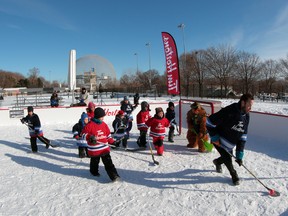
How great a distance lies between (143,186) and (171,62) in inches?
219

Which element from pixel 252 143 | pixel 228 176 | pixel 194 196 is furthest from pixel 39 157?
pixel 252 143

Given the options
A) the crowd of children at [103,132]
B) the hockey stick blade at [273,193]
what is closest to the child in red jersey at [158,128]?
the crowd of children at [103,132]

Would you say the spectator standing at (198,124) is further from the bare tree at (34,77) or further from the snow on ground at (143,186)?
the bare tree at (34,77)

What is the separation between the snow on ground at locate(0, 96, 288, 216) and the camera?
335 cm

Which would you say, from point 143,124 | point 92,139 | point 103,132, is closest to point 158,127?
point 143,124

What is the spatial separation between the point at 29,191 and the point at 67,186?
66cm

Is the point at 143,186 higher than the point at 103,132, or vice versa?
the point at 103,132

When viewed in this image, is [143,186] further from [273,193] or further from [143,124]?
[143,124]

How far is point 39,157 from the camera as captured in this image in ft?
19.8

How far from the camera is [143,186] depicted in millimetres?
4094

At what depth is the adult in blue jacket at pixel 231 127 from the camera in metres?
3.76

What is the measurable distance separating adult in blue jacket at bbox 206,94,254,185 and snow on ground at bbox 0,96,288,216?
0.61 meters

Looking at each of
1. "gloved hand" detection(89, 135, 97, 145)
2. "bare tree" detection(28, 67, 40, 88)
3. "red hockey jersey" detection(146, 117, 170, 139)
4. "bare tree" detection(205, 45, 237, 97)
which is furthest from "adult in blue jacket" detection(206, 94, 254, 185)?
"bare tree" detection(28, 67, 40, 88)

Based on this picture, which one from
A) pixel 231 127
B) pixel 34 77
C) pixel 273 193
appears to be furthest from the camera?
pixel 34 77
